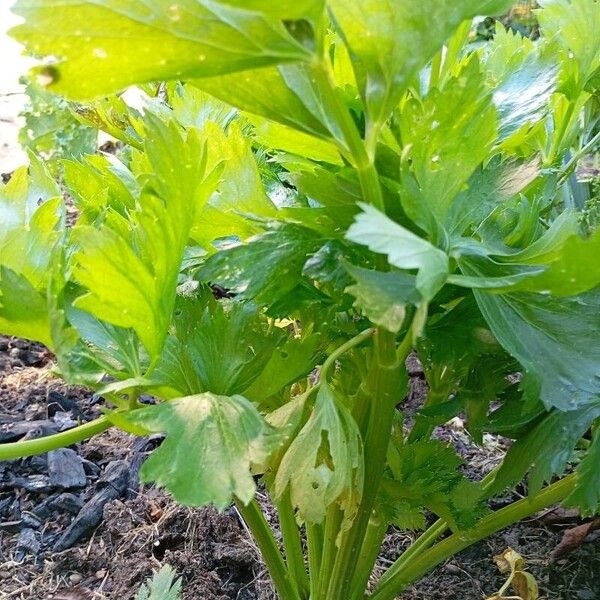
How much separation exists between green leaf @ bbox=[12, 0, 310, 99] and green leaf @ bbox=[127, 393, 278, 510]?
0.20 meters

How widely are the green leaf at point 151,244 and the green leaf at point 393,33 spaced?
0.11 metres

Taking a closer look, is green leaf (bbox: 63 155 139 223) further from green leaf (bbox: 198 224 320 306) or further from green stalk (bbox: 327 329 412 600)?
green stalk (bbox: 327 329 412 600)

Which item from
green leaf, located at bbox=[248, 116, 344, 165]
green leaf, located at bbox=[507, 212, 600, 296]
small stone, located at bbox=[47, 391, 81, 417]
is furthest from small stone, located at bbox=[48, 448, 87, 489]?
green leaf, located at bbox=[507, 212, 600, 296]

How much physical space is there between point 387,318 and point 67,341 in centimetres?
21

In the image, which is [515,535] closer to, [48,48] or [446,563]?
[446,563]

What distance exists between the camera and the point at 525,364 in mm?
458

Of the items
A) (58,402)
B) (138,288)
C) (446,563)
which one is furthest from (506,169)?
(58,402)

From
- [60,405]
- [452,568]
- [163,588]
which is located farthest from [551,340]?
[60,405]

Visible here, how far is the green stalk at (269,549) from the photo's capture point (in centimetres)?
67

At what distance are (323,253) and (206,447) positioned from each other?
139mm

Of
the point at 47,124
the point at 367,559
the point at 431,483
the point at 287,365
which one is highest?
the point at 287,365

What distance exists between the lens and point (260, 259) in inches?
19.5

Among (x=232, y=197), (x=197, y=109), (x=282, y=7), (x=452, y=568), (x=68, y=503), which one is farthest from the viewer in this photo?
(x=68, y=503)

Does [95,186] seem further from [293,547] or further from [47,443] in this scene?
[293,547]
